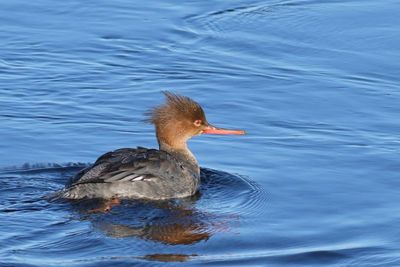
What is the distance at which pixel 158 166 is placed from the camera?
10203 mm

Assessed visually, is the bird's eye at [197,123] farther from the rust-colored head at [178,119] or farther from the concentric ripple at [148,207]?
the concentric ripple at [148,207]

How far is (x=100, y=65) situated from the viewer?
13312 millimetres

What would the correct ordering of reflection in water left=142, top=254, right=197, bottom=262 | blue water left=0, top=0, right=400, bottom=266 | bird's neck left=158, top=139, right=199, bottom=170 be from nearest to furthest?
reflection in water left=142, top=254, right=197, bottom=262
blue water left=0, top=0, right=400, bottom=266
bird's neck left=158, top=139, right=199, bottom=170

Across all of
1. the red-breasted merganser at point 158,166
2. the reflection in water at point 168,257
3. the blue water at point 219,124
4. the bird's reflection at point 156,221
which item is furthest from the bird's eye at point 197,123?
the reflection in water at point 168,257

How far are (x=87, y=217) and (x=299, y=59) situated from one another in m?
4.80

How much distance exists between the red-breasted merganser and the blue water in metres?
0.16

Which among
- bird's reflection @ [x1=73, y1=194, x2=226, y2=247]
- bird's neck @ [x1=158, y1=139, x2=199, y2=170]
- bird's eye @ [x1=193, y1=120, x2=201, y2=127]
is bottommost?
bird's reflection @ [x1=73, y1=194, x2=226, y2=247]

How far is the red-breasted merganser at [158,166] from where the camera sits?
32.3 ft

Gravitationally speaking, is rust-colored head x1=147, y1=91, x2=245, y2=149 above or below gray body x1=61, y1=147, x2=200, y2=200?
above

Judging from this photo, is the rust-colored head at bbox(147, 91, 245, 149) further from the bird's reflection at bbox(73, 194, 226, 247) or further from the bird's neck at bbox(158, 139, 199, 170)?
the bird's reflection at bbox(73, 194, 226, 247)

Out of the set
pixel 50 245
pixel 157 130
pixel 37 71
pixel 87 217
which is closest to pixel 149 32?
pixel 37 71

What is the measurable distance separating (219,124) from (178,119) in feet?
3.50

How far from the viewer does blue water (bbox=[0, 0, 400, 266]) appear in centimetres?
884

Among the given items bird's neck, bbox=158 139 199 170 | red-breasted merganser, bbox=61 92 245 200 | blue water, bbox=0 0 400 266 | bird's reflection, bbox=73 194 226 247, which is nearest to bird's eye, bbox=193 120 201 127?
red-breasted merganser, bbox=61 92 245 200
